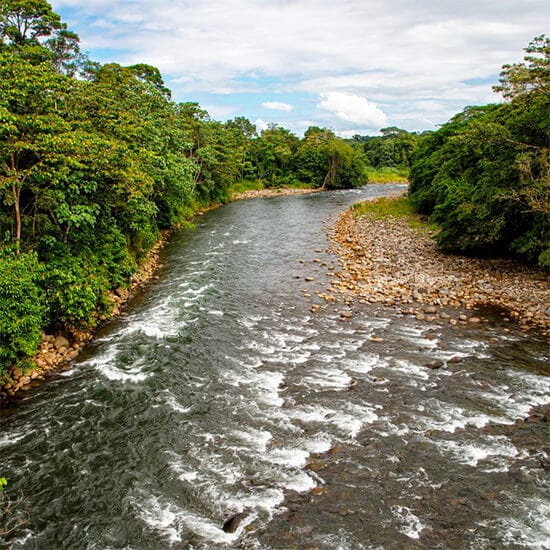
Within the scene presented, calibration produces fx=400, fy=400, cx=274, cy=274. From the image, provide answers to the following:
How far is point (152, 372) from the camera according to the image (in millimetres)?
13102

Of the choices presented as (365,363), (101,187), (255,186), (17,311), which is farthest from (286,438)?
(255,186)

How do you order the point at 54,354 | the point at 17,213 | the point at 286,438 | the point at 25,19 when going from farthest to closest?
the point at 25,19 → the point at 54,354 → the point at 17,213 → the point at 286,438

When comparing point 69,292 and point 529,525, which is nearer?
point 529,525

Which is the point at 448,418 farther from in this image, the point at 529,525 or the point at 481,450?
the point at 529,525

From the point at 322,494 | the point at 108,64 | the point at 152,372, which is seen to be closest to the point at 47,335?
the point at 152,372

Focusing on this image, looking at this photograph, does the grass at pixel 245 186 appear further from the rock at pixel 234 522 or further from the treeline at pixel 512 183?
the rock at pixel 234 522

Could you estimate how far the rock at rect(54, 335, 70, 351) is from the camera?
13918 mm

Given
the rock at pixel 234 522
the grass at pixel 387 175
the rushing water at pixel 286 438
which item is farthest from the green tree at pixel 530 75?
the grass at pixel 387 175

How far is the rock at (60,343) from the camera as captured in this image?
13918mm

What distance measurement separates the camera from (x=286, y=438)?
10031 millimetres

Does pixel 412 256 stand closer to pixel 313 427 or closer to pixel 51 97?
pixel 313 427

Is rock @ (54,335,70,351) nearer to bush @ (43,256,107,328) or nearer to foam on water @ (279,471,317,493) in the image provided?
bush @ (43,256,107,328)

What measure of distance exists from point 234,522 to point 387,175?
99.3m

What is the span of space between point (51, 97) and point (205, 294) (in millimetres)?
10366
